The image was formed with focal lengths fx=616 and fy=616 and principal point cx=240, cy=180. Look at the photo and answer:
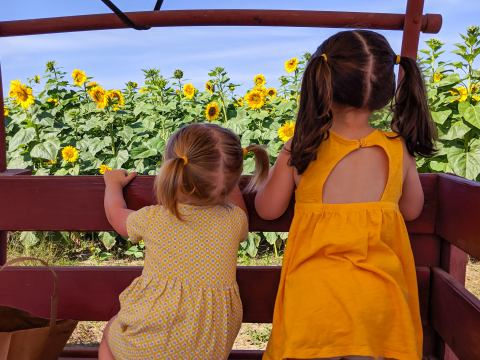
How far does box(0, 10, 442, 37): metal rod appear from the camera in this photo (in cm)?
186

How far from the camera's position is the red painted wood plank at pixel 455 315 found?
1562 millimetres

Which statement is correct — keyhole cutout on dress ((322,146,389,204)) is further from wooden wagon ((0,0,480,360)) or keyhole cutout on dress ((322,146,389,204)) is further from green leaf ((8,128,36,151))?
green leaf ((8,128,36,151))

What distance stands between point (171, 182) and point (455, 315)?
0.85 metres

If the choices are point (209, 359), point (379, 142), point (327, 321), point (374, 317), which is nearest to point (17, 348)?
point (209, 359)

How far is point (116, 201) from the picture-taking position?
5.77 ft

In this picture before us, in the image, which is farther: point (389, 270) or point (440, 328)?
point (440, 328)

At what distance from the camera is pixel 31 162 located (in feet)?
15.3

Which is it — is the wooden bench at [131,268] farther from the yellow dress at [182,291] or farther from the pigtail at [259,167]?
the yellow dress at [182,291]

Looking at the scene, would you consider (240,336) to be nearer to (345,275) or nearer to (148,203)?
(148,203)

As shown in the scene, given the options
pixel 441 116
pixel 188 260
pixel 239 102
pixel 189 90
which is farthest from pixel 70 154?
pixel 188 260

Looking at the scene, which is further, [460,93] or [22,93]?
[22,93]

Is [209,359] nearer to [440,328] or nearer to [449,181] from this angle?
[440,328]

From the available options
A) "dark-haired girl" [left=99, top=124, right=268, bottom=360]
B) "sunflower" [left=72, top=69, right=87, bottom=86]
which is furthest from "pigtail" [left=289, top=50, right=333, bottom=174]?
"sunflower" [left=72, top=69, right=87, bottom=86]

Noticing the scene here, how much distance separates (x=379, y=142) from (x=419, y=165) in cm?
272
